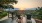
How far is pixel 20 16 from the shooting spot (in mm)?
993

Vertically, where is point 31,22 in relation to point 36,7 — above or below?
below

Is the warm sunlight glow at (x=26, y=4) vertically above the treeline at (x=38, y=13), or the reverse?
the warm sunlight glow at (x=26, y=4)

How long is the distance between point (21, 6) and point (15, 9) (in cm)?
10

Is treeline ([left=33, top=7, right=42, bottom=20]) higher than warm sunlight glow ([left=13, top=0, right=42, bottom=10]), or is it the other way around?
warm sunlight glow ([left=13, top=0, right=42, bottom=10])

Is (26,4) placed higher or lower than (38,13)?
higher

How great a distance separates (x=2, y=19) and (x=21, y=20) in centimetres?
29

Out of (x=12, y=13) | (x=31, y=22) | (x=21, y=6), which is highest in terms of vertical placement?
(x=21, y=6)

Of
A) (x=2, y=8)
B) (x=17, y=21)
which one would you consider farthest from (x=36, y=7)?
(x=2, y=8)

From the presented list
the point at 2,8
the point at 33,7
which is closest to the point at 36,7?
the point at 33,7

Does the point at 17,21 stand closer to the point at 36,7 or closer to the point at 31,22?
the point at 31,22

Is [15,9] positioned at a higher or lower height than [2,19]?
higher

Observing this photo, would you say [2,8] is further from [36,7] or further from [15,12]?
[36,7]

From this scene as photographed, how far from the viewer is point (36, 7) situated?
98cm

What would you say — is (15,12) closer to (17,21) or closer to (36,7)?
(17,21)
